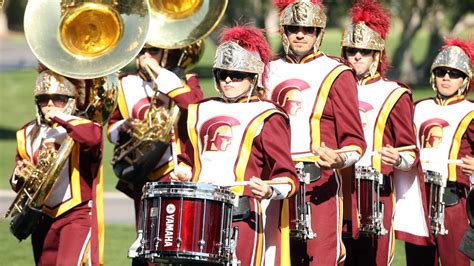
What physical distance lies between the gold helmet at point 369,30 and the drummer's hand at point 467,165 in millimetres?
919

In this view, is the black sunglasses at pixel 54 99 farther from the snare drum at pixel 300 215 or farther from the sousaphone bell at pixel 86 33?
the snare drum at pixel 300 215

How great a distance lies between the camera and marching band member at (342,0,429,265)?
10383 millimetres

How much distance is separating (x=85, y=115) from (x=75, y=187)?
1.64ft

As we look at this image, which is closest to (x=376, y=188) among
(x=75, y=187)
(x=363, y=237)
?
(x=363, y=237)

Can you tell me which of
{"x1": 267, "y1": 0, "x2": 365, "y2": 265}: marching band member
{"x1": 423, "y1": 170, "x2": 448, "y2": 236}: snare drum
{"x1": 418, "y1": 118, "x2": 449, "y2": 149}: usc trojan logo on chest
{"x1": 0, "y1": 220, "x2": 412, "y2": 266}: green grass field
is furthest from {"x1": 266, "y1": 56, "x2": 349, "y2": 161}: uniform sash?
{"x1": 0, "y1": 220, "x2": 412, "y2": 266}: green grass field

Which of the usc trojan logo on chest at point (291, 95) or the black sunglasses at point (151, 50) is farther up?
the black sunglasses at point (151, 50)

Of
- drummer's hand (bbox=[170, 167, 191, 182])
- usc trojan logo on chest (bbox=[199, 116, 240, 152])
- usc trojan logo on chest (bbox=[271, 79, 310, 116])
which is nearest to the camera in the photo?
usc trojan logo on chest (bbox=[199, 116, 240, 152])

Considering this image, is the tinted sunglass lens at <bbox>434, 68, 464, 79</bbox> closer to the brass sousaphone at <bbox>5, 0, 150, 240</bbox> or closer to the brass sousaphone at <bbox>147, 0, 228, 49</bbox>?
the brass sousaphone at <bbox>147, 0, 228, 49</bbox>

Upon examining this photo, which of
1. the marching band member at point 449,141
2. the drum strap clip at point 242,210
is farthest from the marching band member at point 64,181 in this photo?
the marching band member at point 449,141

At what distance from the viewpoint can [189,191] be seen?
7.90 m

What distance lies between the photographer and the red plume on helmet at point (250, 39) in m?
8.73

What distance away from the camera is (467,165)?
418 inches

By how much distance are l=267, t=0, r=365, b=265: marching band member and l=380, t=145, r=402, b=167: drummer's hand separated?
0.46 m

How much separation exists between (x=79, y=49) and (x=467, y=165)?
9.64 feet
